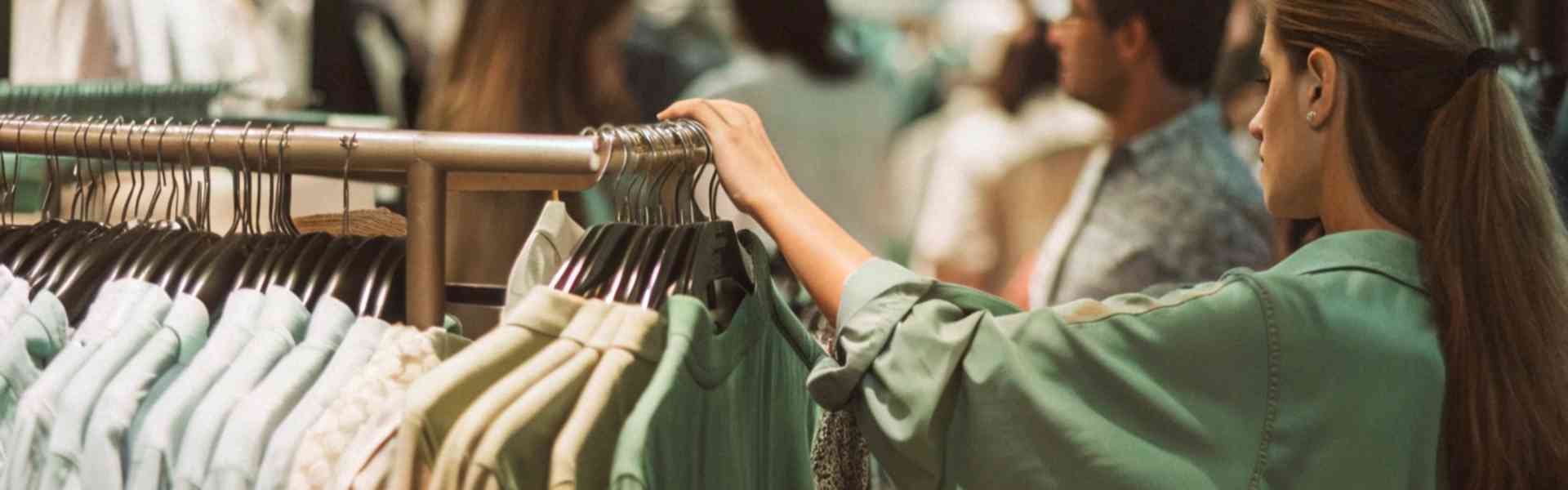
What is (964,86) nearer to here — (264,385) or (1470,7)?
(1470,7)

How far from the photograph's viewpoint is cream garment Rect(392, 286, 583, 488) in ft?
2.82

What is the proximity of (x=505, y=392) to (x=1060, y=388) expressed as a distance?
0.37m

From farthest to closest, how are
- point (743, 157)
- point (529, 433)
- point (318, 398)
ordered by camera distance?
1. point (743, 157)
2. point (318, 398)
3. point (529, 433)

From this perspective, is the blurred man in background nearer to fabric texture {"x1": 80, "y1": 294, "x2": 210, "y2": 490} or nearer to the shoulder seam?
the shoulder seam

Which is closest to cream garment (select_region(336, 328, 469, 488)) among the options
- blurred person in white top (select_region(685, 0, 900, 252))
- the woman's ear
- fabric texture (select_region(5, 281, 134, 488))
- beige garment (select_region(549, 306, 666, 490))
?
beige garment (select_region(549, 306, 666, 490))

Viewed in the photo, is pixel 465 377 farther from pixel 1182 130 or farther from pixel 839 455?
pixel 1182 130

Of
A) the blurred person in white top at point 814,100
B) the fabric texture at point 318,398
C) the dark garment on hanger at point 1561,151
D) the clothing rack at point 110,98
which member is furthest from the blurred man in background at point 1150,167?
the fabric texture at point 318,398

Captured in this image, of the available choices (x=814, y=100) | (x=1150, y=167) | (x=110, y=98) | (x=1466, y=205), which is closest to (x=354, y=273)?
(x=1466, y=205)

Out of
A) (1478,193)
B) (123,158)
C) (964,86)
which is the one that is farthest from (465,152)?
(964,86)

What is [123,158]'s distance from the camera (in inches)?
46.9

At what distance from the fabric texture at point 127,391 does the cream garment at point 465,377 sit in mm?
209

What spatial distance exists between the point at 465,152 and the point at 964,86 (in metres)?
1.64

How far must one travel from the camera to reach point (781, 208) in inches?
41.4

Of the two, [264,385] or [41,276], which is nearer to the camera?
[264,385]
